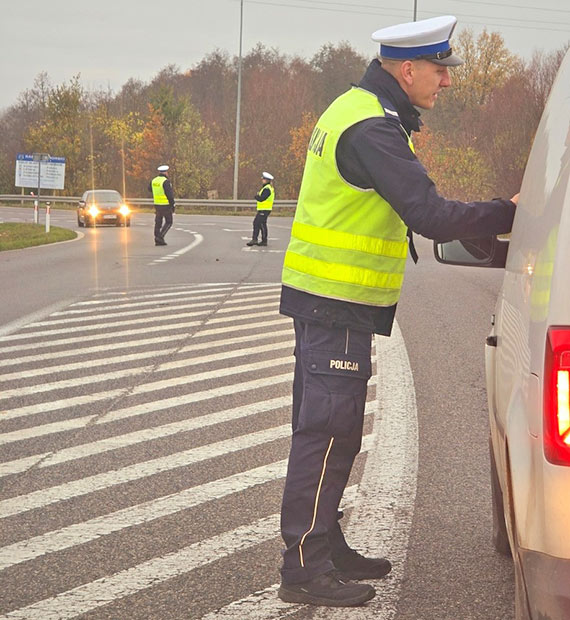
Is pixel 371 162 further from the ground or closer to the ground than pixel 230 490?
further from the ground

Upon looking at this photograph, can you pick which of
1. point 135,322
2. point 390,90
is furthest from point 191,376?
point 390,90

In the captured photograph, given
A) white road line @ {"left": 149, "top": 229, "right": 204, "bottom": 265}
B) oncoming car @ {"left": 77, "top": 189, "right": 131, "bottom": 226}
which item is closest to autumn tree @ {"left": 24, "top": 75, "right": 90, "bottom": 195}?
oncoming car @ {"left": 77, "top": 189, "right": 131, "bottom": 226}

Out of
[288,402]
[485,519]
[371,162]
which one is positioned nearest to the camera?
[371,162]

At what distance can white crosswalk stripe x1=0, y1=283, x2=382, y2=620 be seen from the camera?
169 inches

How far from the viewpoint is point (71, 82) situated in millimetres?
76688

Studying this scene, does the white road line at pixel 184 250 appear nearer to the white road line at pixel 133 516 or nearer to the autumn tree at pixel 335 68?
the white road line at pixel 133 516

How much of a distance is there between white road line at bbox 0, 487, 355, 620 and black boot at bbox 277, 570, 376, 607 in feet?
0.14

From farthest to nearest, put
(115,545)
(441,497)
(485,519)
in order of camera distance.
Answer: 1. (441,497)
2. (485,519)
3. (115,545)

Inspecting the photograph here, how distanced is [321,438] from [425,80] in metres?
1.21

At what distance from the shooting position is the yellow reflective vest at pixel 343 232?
3.67m

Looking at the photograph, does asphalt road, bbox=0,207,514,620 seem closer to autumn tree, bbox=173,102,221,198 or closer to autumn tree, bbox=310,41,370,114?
autumn tree, bbox=173,102,221,198

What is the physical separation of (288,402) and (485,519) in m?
2.84

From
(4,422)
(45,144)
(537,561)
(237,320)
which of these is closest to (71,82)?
(45,144)

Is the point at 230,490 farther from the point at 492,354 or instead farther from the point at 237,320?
the point at 237,320
